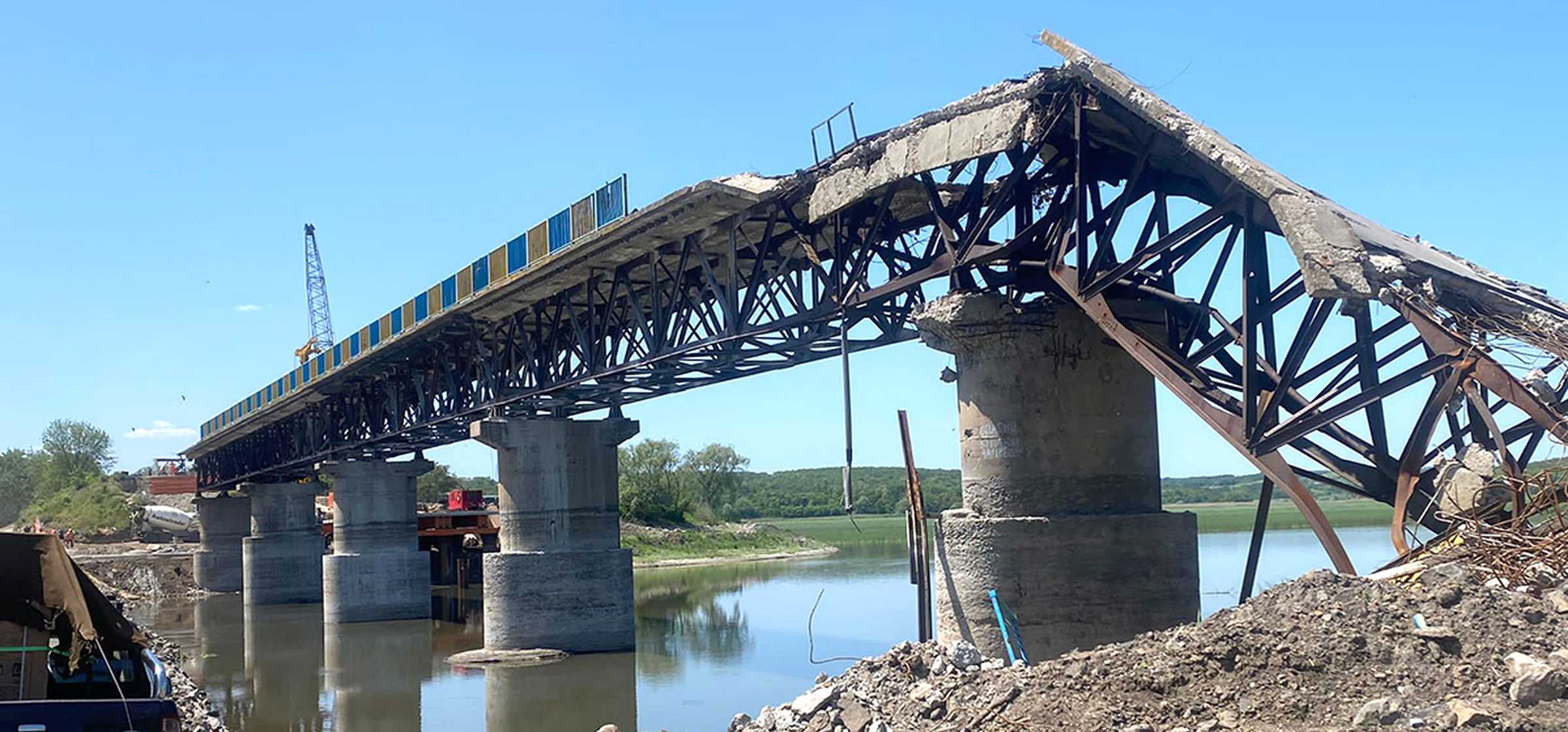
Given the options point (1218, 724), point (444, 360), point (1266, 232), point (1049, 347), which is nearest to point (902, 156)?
point (1049, 347)

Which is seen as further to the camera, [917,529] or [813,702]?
[917,529]

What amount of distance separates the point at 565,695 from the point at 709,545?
70.3m

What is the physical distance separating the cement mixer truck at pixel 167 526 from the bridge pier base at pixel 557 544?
66192mm

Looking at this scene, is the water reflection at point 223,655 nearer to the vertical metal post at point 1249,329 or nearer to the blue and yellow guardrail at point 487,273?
the blue and yellow guardrail at point 487,273

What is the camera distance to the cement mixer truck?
3681 inches

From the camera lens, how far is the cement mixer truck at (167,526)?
93500mm

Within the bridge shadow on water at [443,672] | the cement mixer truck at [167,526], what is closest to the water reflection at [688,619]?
the bridge shadow on water at [443,672]

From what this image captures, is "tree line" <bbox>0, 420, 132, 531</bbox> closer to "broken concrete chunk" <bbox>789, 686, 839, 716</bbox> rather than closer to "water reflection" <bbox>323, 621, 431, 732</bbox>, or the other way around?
"water reflection" <bbox>323, 621, 431, 732</bbox>

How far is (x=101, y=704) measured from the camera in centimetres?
933

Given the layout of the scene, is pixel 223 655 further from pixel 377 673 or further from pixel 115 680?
pixel 115 680

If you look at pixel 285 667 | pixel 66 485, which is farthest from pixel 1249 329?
pixel 66 485

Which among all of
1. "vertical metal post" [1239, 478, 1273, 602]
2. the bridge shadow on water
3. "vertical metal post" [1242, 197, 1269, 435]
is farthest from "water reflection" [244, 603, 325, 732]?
"vertical metal post" [1242, 197, 1269, 435]

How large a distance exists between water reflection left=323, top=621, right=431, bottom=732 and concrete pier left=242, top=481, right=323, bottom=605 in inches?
674

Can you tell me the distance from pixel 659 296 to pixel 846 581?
4033 cm
